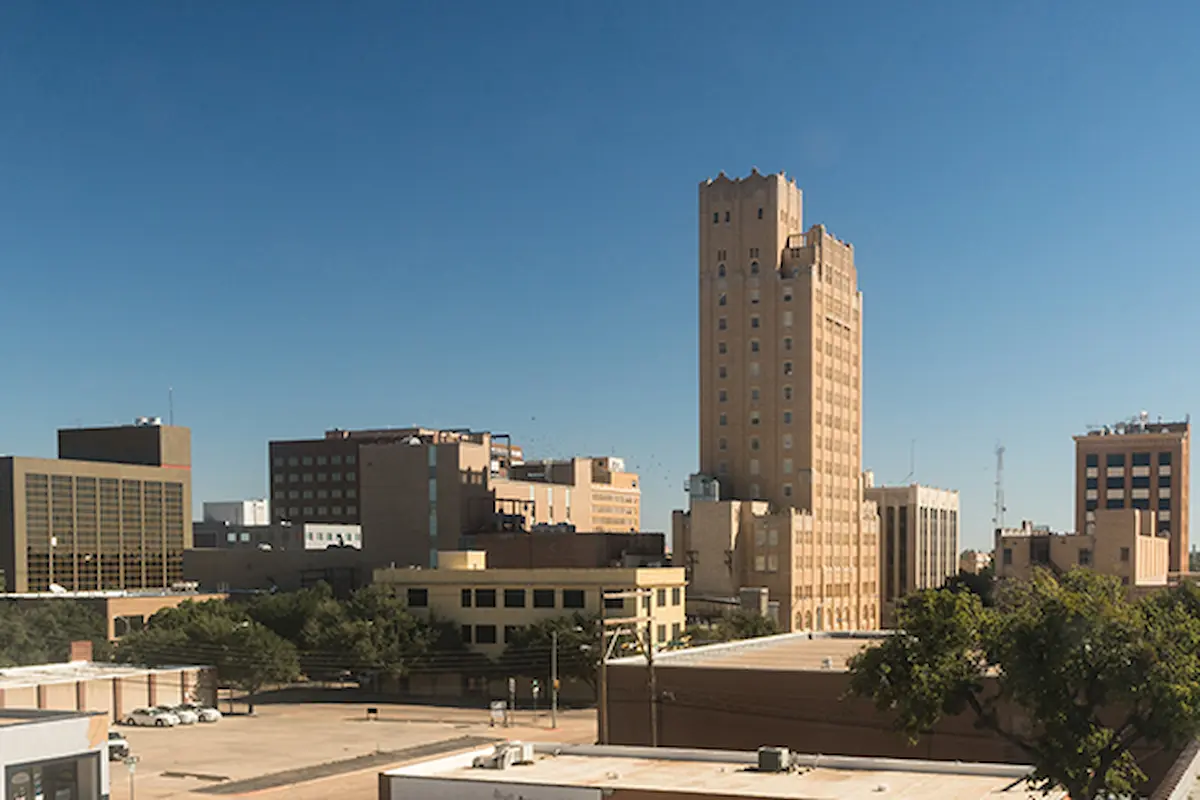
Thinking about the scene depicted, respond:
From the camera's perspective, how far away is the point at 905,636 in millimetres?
38438

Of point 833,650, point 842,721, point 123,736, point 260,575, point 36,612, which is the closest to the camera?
point 842,721

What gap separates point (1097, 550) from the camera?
156250 millimetres

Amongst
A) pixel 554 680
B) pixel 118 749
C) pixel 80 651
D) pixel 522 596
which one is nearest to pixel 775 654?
pixel 554 680

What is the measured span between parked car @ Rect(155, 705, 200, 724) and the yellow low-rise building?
2485 cm

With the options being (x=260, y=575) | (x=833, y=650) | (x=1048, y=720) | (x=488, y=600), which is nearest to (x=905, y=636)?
(x=1048, y=720)

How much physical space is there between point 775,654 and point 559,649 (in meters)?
49.0

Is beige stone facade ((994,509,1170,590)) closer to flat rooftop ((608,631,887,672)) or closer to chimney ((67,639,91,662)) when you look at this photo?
flat rooftop ((608,631,887,672))

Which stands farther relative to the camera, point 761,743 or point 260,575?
point 260,575

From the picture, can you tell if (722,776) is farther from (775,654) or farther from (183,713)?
(183,713)

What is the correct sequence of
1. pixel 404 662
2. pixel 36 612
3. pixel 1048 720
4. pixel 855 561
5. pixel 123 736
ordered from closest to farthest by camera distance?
pixel 1048 720
pixel 123 736
pixel 404 662
pixel 36 612
pixel 855 561

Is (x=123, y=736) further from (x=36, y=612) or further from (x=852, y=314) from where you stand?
(x=852, y=314)

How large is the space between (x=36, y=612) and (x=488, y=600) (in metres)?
51.8

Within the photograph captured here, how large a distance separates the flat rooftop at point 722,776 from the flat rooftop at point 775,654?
1151 centimetres

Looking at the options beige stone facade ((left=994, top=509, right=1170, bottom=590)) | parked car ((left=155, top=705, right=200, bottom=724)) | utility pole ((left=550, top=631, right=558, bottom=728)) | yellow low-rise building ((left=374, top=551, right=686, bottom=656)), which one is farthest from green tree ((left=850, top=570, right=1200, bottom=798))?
beige stone facade ((left=994, top=509, right=1170, bottom=590))
